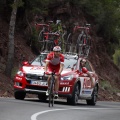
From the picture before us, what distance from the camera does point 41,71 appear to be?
1864 cm

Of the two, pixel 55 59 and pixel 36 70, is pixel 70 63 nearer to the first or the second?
pixel 36 70

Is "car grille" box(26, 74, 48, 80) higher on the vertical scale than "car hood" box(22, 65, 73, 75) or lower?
lower

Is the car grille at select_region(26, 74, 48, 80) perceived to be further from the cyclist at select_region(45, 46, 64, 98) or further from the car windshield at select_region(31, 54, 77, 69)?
the cyclist at select_region(45, 46, 64, 98)

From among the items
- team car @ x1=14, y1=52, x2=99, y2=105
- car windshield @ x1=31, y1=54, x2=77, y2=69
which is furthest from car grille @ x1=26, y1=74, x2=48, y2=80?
car windshield @ x1=31, y1=54, x2=77, y2=69

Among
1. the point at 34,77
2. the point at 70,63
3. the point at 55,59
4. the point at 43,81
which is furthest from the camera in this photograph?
the point at 70,63

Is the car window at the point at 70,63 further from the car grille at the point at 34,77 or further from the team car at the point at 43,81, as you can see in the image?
the car grille at the point at 34,77

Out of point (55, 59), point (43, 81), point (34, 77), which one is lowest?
point (43, 81)

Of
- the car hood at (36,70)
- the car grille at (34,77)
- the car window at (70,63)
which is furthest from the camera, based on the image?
the car window at (70,63)

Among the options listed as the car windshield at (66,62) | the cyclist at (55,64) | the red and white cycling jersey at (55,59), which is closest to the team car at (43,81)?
the car windshield at (66,62)

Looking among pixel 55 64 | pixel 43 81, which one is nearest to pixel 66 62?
pixel 43 81

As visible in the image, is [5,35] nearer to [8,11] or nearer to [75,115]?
[8,11]

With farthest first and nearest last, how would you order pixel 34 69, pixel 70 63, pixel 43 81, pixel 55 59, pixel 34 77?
pixel 70 63 → pixel 34 69 → pixel 34 77 → pixel 43 81 → pixel 55 59

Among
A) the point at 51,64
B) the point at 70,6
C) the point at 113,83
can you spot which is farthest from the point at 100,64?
the point at 51,64

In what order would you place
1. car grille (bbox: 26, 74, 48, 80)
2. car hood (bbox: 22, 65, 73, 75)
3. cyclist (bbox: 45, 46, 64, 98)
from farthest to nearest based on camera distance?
car hood (bbox: 22, 65, 73, 75) → car grille (bbox: 26, 74, 48, 80) → cyclist (bbox: 45, 46, 64, 98)
